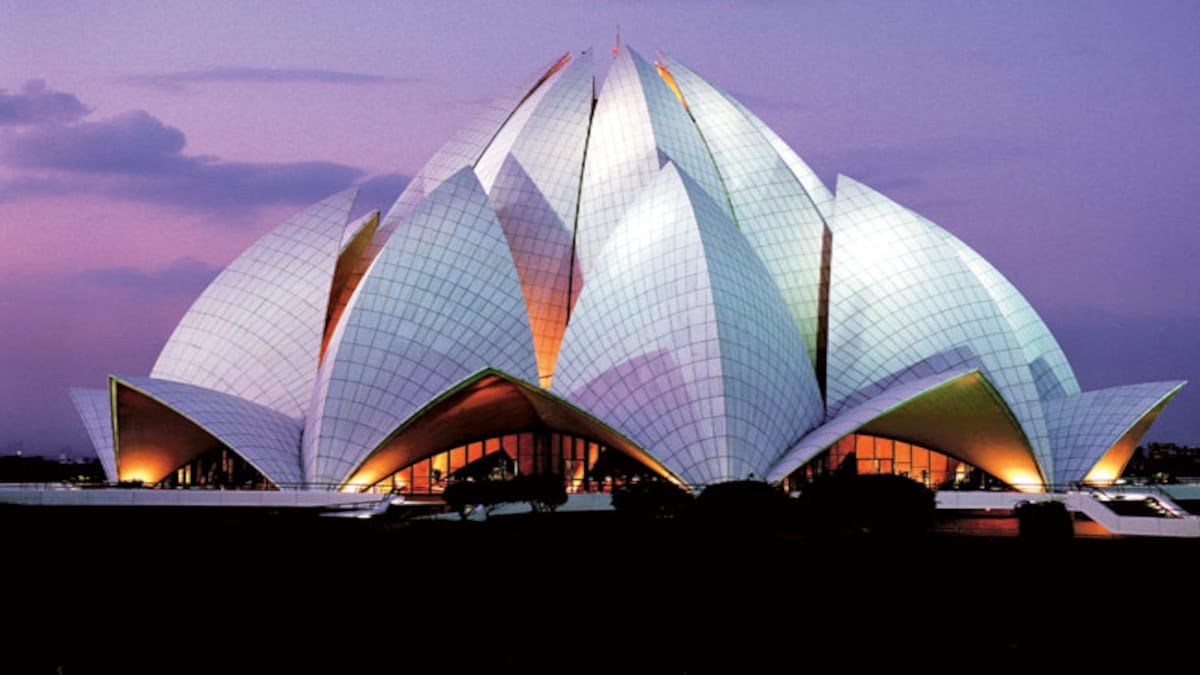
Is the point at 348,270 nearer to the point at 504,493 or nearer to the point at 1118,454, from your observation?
the point at 504,493

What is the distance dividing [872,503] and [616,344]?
1614 cm

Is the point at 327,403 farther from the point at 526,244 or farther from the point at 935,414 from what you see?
the point at 935,414

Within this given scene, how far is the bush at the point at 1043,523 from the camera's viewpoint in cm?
2873

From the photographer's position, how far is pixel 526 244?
157 feet

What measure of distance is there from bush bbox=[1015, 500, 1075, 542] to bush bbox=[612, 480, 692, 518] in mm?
9348

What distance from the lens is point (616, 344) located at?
137 feet

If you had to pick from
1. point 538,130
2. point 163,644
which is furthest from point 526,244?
point 163,644

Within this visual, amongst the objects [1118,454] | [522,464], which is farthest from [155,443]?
[1118,454]

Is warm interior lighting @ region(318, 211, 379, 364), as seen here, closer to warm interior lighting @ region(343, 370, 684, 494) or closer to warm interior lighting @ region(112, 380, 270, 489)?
warm interior lighting @ region(112, 380, 270, 489)

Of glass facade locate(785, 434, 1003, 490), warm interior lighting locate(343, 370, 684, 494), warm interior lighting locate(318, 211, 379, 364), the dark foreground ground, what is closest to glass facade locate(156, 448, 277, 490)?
warm interior lighting locate(343, 370, 684, 494)

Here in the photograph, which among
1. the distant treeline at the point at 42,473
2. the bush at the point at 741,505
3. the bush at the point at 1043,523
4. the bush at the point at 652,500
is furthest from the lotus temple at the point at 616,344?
the distant treeline at the point at 42,473

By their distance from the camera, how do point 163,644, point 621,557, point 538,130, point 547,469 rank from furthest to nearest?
point 538,130 < point 547,469 < point 621,557 < point 163,644

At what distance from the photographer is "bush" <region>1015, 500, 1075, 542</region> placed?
28734 millimetres

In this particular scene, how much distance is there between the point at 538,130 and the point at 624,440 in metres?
16.5
